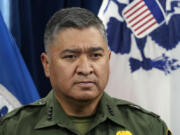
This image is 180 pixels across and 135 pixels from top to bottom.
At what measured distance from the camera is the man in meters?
1.35

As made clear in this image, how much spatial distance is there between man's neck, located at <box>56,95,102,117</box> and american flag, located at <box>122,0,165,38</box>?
88 cm

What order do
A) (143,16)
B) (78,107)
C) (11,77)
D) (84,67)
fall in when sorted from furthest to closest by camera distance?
(143,16) < (11,77) < (78,107) < (84,67)

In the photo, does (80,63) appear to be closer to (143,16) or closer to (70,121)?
(70,121)

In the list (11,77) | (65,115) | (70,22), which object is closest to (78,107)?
(65,115)

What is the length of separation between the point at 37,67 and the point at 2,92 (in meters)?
0.64

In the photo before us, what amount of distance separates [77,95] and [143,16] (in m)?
1.06

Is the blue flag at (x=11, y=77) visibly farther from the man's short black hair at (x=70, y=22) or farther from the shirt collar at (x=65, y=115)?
the man's short black hair at (x=70, y=22)

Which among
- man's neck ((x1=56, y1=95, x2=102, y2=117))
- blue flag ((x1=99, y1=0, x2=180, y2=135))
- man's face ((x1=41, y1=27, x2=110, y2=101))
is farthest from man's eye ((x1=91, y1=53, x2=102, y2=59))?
blue flag ((x1=99, y1=0, x2=180, y2=135))

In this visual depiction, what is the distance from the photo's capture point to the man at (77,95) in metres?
1.35

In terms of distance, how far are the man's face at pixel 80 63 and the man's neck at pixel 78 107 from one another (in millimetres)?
48

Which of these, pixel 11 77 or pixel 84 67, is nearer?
pixel 84 67

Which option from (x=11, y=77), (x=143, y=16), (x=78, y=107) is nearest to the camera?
(x=78, y=107)

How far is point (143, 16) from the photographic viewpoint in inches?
89.3

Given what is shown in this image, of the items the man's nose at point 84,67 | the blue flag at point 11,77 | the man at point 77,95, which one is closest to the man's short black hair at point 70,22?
the man at point 77,95
